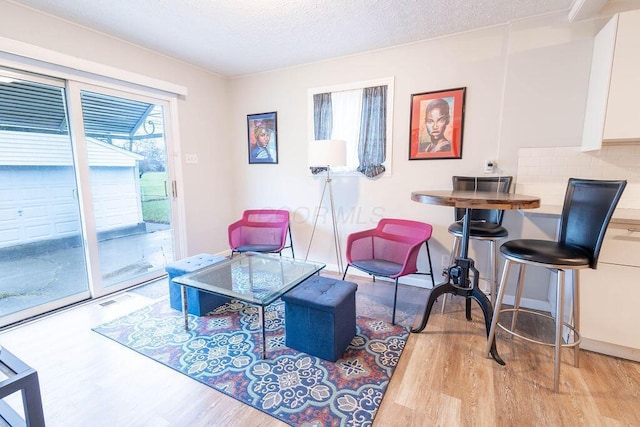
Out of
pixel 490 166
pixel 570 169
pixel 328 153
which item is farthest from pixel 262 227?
pixel 570 169

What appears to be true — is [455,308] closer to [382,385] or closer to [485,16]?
[382,385]

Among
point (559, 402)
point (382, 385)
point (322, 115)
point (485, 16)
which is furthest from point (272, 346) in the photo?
point (485, 16)

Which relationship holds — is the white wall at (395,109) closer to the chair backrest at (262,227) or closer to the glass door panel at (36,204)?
the chair backrest at (262,227)

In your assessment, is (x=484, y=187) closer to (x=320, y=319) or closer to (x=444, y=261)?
(x=444, y=261)

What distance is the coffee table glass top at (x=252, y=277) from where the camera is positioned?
201 cm

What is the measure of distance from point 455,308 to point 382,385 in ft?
4.12

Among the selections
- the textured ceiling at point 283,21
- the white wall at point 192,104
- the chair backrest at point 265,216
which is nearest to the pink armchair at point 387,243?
the chair backrest at point 265,216

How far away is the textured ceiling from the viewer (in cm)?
221

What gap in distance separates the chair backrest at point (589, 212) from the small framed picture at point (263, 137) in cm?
297

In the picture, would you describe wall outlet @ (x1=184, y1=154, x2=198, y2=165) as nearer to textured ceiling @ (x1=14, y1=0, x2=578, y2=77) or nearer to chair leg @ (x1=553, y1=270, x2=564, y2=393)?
textured ceiling @ (x1=14, y1=0, x2=578, y2=77)

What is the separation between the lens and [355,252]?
2791 millimetres

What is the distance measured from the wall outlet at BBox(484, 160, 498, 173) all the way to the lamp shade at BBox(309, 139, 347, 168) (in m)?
1.33

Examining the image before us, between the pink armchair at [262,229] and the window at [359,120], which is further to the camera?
the pink armchair at [262,229]

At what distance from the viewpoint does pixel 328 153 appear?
2920 millimetres
